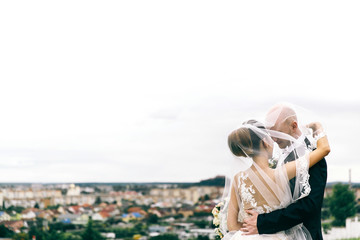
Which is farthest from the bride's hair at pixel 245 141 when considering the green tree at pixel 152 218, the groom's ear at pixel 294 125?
the green tree at pixel 152 218

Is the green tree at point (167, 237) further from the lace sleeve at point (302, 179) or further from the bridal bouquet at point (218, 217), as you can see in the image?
the lace sleeve at point (302, 179)

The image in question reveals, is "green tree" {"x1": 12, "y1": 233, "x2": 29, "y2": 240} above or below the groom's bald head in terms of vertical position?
below

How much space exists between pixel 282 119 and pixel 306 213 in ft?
2.05

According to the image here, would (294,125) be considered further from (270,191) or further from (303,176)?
(270,191)

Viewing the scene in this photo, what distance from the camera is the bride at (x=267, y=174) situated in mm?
3074

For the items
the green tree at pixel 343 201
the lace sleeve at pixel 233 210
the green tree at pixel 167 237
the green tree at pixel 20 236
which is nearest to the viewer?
the lace sleeve at pixel 233 210

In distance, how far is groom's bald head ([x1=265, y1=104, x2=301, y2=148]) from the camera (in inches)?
126

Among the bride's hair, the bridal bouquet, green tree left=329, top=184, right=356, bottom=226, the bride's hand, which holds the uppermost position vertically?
the bride's hand

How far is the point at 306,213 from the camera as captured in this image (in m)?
3.04

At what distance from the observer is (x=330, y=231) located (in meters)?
11.9

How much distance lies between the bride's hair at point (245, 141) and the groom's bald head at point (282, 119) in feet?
0.38

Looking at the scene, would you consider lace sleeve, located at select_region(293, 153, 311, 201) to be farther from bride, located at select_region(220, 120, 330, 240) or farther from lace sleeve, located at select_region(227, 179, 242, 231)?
lace sleeve, located at select_region(227, 179, 242, 231)

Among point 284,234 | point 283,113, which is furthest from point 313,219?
point 283,113


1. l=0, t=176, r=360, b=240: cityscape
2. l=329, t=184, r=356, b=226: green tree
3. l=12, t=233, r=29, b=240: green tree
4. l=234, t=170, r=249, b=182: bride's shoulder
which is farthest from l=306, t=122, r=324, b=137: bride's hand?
l=12, t=233, r=29, b=240: green tree
